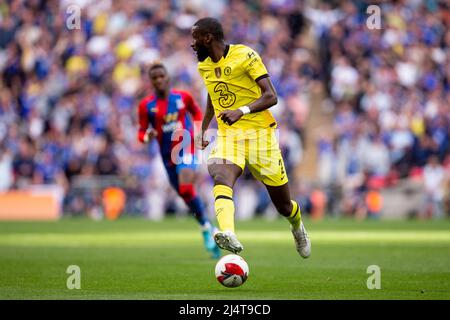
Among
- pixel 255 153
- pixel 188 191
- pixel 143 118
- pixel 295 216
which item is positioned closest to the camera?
pixel 255 153

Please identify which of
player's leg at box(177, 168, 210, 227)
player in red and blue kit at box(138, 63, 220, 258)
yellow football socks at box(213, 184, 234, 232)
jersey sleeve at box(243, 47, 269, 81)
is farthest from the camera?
player in red and blue kit at box(138, 63, 220, 258)

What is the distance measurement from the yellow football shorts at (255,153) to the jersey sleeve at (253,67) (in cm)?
67

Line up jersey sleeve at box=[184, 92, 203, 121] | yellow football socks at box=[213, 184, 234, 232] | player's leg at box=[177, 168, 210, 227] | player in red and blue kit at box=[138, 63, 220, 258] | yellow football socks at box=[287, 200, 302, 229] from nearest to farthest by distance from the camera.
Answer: yellow football socks at box=[213, 184, 234, 232]
yellow football socks at box=[287, 200, 302, 229]
player's leg at box=[177, 168, 210, 227]
player in red and blue kit at box=[138, 63, 220, 258]
jersey sleeve at box=[184, 92, 203, 121]

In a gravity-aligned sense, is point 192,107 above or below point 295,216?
above

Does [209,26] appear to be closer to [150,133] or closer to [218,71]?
[218,71]

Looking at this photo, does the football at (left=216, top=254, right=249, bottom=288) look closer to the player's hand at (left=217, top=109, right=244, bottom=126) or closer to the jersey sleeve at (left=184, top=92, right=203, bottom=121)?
the player's hand at (left=217, top=109, right=244, bottom=126)

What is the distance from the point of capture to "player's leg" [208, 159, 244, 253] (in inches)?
391

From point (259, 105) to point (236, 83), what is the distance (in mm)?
599

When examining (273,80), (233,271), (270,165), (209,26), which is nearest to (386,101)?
(273,80)

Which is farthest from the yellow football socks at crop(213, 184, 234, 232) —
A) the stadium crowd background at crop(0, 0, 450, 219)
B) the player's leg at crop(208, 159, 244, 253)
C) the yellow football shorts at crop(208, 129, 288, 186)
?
the stadium crowd background at crop(0, 0, 450, 219)

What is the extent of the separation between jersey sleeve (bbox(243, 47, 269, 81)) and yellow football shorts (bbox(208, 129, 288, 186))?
0.67 meters

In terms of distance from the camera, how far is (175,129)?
16031 millimetres

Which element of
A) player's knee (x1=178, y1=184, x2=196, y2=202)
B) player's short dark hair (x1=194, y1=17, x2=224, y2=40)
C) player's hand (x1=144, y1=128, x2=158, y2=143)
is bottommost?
player's knee (x1=178, y1=184, x2=196, y2=202)

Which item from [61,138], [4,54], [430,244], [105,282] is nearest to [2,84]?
[4,54]
